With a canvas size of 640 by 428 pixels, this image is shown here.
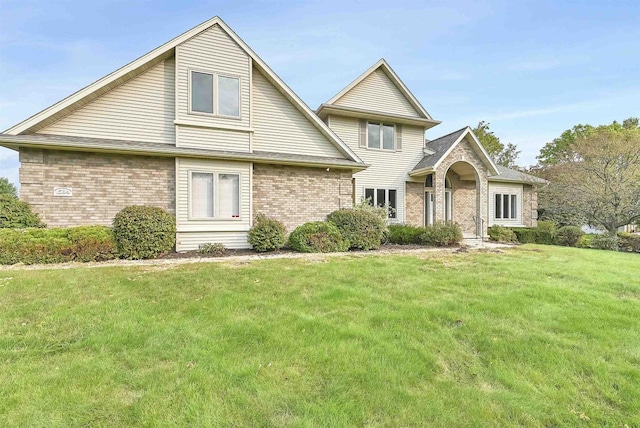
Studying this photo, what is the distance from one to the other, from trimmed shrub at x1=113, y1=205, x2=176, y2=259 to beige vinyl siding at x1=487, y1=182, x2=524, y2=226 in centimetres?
1839

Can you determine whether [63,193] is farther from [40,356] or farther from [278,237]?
[40,356]

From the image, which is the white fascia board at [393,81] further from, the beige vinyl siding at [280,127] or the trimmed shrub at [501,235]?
the trimmed shrub at [501,235]

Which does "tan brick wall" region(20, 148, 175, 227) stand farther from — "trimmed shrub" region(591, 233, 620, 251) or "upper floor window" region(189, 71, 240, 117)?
"trimmed shrub" region(591, 233, 620, 251)

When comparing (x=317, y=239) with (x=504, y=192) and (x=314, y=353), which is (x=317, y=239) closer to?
(x=314, y=353)

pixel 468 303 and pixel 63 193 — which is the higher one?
pixel 63 193

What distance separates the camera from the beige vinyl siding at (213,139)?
1039 centimetres

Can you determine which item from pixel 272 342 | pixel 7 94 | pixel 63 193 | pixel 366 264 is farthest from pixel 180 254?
pixel 7 94

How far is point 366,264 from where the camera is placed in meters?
7.98

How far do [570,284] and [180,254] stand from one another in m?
10.5

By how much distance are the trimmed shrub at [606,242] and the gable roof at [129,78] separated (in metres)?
17.8

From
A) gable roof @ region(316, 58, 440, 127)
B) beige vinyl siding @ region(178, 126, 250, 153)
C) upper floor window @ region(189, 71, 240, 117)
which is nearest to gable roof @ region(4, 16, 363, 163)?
upper floor window @ region(189, 71, 240, 117)

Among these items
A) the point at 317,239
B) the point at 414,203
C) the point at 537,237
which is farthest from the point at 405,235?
the point at 537,237

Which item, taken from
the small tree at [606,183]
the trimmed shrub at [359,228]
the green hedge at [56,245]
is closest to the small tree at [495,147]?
the small tree at [606,183]

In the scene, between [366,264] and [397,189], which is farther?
[397,189]
